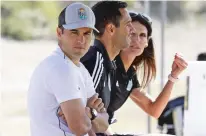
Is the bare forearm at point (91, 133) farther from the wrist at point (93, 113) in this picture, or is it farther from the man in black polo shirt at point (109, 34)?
the man in black polo shirt at point (109, 34)

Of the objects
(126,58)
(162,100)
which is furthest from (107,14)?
(162,100)

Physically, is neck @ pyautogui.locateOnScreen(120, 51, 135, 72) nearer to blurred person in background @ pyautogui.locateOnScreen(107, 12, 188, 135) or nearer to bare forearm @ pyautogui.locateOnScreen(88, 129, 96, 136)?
blurred person in background @ pyautogui.locateOnScreen(107, 12, 188, 135)

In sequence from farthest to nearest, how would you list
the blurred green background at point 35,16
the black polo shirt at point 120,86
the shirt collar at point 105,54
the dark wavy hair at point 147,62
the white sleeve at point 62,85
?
1. the blurred green background at point 35,16
2. the dark wavy hair at point 147,62
3. the black polo shirt at point 120,86
4. the shirt collar at point 105,54
5. the white sleeve at point 62,85

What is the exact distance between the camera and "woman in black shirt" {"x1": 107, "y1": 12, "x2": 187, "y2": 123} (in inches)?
120

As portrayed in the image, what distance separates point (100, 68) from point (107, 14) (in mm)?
287

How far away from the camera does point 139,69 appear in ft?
10.9

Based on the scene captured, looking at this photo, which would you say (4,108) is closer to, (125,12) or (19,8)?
(19,8)

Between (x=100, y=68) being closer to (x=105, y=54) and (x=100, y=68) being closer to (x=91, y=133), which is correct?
(x=105, y=54)

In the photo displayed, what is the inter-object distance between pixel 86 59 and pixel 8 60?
7111 mm

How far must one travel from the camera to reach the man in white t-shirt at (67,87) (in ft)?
7.36

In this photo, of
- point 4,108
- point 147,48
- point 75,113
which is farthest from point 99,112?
point 4,108

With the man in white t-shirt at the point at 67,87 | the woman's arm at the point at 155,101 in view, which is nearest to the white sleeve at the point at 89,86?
the man in white t-shirt at the point at 67,87

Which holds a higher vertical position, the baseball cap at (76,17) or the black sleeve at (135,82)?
the baseball cap at (76,17)

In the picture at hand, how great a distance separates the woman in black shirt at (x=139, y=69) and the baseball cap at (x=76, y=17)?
0.60 metres
